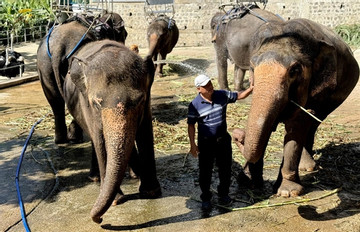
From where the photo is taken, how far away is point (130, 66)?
430cm

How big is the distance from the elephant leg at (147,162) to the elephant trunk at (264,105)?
1.28 meters

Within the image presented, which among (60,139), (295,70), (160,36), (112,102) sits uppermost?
(295,70)

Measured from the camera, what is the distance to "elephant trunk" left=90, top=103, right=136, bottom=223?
390cm

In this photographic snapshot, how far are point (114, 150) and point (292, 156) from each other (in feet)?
6.96

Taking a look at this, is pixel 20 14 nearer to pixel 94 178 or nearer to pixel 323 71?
pixel 94 178

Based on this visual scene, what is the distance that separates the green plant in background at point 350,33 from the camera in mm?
18202

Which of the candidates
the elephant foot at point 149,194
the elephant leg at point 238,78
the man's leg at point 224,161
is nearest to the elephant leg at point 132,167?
the elephant foot at point 149,194

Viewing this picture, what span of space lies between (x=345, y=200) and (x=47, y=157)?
13.8 ft

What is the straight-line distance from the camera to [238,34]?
9438 millimetres

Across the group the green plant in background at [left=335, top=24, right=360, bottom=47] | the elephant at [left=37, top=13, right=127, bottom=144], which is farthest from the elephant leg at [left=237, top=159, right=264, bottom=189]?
the green plant in background at [left=335, top=24, right=360, bottom=47]

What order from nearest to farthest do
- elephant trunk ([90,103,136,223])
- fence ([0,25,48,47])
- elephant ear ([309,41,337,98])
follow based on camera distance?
elephant trunk ([90,103,136,223]) → elephant ear ([309,41,337,98]) → fence ([0,25,48,47])

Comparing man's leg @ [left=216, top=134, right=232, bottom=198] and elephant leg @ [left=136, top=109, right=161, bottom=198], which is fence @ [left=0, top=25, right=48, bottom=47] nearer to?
elephant leg @ [left=136, top=109, right=161, bottom=198]

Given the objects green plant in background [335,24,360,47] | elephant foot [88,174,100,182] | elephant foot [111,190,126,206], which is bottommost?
elephant foot [88,174,100,182]

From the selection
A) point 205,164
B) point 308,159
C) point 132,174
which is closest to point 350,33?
point 308,159
